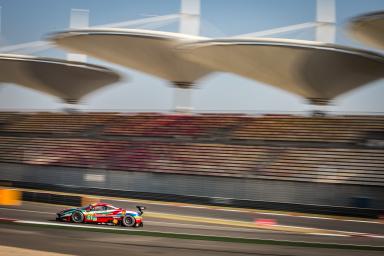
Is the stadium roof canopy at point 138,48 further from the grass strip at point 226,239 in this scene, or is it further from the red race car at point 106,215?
the grass strip at point 226,239

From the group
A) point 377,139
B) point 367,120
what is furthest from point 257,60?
point 377,139

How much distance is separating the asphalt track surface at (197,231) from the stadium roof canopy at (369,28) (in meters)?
14.6

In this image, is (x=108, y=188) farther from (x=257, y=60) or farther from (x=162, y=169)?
(x=257, y=60)

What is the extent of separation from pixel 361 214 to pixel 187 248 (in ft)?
Answer: 51.5

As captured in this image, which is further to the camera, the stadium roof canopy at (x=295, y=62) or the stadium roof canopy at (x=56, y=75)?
the stadium roof canopy at (x=56, y=75)

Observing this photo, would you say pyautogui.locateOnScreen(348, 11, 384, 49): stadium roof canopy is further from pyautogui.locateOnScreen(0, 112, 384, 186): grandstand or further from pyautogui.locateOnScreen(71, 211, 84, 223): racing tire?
pyautogui.locateOnScreen(71, 211, 84, 223): racing tire

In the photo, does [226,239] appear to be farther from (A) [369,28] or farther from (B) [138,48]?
(B) [138,48]

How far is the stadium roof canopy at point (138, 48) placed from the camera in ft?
147

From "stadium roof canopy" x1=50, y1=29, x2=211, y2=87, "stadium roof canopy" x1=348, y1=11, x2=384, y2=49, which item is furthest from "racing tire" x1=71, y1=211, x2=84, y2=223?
"stadium roof canopy" x1=50, y1=29, x2=211, y2=87

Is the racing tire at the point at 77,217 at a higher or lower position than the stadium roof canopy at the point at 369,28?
lower

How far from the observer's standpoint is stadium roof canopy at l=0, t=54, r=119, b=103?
55812 millimetres

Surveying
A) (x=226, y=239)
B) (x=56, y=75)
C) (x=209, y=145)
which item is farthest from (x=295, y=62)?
(x=226, y=239)

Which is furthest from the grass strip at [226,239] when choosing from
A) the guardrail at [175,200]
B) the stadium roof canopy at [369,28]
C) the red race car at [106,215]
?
the stadium roof canopy at [369,28]

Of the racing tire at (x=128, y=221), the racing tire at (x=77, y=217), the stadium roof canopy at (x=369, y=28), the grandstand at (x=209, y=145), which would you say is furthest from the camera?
the stadium roof canopy at (x=369, y=28)
